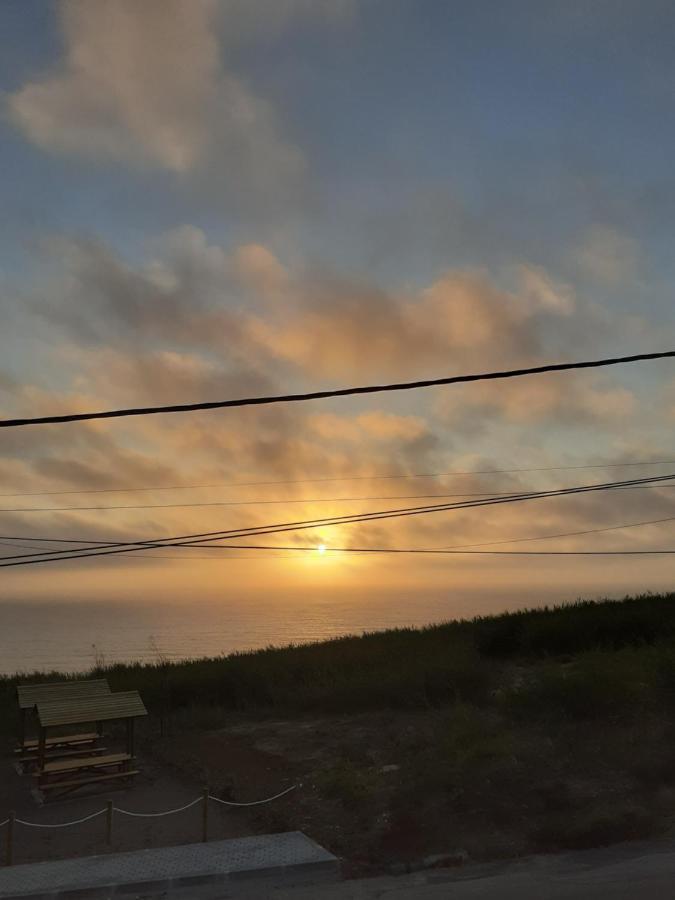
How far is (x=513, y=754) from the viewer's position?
17672mm

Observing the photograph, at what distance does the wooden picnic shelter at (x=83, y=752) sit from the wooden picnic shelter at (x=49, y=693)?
1.15 feet

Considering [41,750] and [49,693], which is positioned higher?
[49,693]

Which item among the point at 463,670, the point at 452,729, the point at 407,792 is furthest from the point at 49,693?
the point at 463,670

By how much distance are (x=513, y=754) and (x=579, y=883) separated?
625cm

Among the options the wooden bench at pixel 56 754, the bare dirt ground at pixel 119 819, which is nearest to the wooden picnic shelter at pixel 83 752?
the wooden bench at pixel 56 754

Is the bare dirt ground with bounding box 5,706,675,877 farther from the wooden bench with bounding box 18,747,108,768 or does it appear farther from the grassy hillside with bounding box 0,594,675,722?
the grassy hillside with bounding box 0,594,675,722

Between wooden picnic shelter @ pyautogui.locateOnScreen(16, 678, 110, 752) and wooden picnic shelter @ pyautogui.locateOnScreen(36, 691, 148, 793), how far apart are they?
0.35m

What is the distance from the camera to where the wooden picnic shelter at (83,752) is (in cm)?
1828

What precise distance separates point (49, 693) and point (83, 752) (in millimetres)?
1778

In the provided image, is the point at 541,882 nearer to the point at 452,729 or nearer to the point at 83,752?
the point at 452,729

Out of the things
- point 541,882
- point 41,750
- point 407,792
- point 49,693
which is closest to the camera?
point 541,882

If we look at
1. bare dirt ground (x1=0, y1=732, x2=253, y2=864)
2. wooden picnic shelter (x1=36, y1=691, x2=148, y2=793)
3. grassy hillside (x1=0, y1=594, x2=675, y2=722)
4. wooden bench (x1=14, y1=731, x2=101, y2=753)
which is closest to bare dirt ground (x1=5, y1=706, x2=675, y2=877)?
bare dirt ground (x1=0, y1=732, x2=253, y2=864)

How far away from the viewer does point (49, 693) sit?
19578mm

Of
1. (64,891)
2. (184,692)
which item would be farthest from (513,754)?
(184,692)
